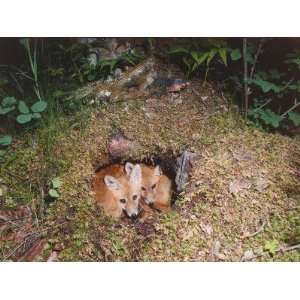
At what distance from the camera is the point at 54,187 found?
7.26ft

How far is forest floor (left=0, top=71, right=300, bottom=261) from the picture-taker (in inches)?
80.4

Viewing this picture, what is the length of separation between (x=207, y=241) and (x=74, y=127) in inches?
45.9

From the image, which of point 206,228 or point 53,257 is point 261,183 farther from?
point 53,257

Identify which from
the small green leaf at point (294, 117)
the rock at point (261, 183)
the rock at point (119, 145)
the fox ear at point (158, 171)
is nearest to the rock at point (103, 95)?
the rock at point (119, 145)

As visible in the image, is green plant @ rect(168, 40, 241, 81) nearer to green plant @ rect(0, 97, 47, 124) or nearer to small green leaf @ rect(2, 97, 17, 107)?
green plant @ rect(0, 97, 47, 124)

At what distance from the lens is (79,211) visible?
2.15 metres

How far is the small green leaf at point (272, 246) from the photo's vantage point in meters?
1.99

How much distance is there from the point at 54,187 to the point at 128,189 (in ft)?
2.38

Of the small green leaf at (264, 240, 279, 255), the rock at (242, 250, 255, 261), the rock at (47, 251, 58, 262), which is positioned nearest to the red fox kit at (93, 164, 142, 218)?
the rock at (47, 251, 58, 262)

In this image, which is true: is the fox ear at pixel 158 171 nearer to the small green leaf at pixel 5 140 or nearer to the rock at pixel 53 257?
the rock at pixel 53 257
